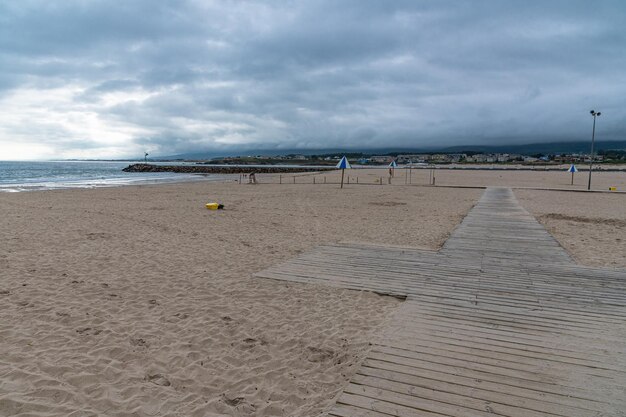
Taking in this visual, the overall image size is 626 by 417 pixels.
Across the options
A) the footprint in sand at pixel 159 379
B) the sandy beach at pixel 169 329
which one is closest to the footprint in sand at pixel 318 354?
the sandy beach at pixel 169 329

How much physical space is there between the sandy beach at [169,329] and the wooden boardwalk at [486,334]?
44cm

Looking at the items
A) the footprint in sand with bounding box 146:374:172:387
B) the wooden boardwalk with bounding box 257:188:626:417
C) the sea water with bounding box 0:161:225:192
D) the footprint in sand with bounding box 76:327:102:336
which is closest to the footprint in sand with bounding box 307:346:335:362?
the wooden boardwalk with bounding box 257:188:626:417

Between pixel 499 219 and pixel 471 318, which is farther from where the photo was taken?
pixel 499 219

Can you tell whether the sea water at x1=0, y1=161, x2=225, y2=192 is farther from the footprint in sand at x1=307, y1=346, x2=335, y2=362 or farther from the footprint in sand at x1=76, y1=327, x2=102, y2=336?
the footprint in sand at x1=307, y1=346, x2=335, y2=362

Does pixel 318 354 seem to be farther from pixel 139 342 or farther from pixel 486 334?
pixel 139 342

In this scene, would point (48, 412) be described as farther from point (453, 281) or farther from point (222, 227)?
point (222, 227)

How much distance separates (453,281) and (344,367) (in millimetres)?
3184

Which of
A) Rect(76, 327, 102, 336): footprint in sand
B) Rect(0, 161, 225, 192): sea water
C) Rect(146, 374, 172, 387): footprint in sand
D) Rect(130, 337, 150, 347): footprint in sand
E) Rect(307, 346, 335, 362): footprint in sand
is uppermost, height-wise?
Rect(76, 327, 102, 336): footprint in sand

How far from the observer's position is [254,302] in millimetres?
5820

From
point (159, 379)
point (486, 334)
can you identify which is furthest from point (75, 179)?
point (486, 334)

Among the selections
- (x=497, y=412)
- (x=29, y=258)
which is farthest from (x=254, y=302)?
(x=29, y=258)

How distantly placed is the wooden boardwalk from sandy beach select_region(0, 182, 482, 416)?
44cm

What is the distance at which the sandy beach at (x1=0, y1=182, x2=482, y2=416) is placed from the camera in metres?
3.51

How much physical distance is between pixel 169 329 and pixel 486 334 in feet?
11.8
